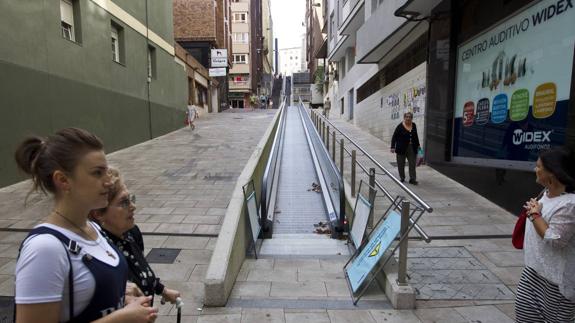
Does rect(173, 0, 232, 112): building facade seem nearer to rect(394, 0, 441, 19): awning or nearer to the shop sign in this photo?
the shop sign

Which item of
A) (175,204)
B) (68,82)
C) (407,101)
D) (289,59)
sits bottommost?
(175,204)

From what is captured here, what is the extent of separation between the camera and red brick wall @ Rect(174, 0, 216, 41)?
31.7 meters

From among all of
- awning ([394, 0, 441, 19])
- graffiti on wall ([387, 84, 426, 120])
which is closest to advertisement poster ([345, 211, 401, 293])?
awning ([394, 0, 441, 19])

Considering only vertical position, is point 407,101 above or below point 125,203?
above

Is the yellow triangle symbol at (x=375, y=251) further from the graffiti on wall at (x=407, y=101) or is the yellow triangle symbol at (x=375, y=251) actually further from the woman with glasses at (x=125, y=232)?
the graffiti on wall at (x=407, y=101)

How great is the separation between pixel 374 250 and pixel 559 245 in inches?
73.8

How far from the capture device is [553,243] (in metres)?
2.26

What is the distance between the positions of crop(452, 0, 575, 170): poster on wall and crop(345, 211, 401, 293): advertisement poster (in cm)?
318

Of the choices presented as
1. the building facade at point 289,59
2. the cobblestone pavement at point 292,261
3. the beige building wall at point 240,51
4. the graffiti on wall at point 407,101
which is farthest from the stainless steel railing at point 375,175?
the building facade at point 289,59

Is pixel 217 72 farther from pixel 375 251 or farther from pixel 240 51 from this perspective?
pixel 375 251

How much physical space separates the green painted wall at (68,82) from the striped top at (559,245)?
8.03 m

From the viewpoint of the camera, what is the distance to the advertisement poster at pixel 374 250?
3.74 meters

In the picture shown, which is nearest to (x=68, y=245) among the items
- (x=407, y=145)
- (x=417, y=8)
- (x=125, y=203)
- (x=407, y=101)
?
(x=125, y=203)

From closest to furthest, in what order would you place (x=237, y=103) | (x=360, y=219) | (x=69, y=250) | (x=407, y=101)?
(x=69, y=250), (x=360, y=219), (x=407, y=101), (x=237, y=103)
